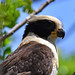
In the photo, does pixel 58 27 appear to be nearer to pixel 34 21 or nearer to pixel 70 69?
pixel 34 21

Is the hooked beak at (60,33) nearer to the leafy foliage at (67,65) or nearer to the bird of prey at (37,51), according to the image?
the bird of prey at (37,51)

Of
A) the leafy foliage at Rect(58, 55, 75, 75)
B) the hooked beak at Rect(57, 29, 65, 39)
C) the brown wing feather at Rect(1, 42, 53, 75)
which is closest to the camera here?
the brown wing feather at Rect(1, 42, 53, 75)

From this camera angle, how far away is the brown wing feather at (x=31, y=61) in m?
6.76

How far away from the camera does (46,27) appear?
7.91 m

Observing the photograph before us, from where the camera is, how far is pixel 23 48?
7285 mm

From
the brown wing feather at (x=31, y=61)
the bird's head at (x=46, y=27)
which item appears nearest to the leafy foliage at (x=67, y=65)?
the bird's head at (x=46, y=27)

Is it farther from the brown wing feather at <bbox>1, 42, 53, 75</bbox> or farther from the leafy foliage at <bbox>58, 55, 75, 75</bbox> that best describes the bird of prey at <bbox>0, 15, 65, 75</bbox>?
the leafy foliage at <bbox>58, 55, 75, 75</bbox>

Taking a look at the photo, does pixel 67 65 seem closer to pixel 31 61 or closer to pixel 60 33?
pixel 60 33

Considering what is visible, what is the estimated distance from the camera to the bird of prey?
22.2 ft

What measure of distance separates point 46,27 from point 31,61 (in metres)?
1.21

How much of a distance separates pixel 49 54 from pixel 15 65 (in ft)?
2.32

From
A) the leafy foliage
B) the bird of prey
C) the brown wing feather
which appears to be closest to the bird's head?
the bird of prey

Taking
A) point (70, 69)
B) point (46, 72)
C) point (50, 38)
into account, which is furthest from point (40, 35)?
point (70, 69)

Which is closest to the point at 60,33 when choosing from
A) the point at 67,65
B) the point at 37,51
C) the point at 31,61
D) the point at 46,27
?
the point at 46,27
